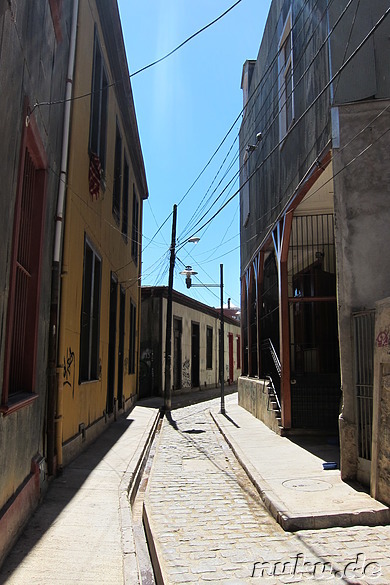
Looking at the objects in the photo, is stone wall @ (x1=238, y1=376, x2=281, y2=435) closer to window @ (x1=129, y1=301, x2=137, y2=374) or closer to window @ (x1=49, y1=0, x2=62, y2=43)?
window @ (x1=129, y1=301, x2=137, y2=374)

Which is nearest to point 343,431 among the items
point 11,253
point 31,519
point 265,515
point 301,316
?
point 265,515

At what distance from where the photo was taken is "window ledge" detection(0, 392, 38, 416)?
13.5 ft

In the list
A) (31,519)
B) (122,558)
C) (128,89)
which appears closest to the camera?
(122,558)

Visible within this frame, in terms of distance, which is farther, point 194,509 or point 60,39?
point 60,39

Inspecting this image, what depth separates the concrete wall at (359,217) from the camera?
688 centimetres

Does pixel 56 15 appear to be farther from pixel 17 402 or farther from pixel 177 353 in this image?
pixel 177 353

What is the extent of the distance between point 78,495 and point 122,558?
1.91 m

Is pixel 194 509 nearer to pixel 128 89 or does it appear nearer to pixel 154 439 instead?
pixel 154 439

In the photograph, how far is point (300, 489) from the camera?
6.33m

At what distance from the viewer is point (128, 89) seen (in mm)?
13805

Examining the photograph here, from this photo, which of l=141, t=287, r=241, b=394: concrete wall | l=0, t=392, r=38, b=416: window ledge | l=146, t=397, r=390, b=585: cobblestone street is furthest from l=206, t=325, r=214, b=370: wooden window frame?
l=0, t=392, r=38, b=416: window ledge

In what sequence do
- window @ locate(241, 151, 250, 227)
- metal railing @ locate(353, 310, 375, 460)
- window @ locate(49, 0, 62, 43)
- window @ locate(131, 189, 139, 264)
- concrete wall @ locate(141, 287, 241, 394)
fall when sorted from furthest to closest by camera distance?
concrete wall @ locate(141, 287, 241, 394) < window @ locate(131, 189, 139, 264) < window @ locate(241, 151, 250, 227) < metal railing @ locate(353, 310, 375, 460) < window @ locate(49, 0, 62, 43)

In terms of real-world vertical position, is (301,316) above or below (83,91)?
below

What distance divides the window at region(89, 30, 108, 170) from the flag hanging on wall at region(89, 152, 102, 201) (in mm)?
159
